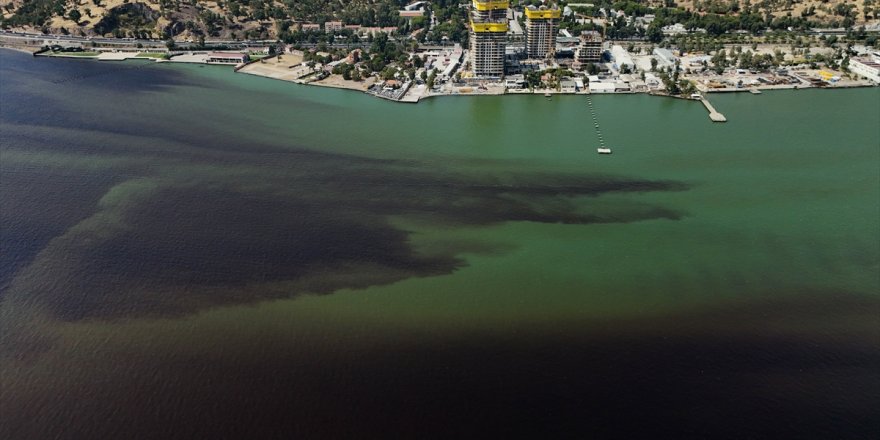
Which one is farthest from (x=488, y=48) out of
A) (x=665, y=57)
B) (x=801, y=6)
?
(x=801, y=6)

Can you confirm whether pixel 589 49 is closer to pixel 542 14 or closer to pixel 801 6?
pixel 542 14

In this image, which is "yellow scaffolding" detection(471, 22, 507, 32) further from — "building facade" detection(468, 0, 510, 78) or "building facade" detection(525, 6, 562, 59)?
"building facade" detection(525, 6, 562, 59)

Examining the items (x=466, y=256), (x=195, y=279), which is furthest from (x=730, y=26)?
(x=195, y=279)

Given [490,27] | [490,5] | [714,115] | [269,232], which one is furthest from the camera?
[490,5]

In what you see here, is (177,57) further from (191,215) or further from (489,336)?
(489,336)

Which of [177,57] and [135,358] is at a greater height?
[177,57]

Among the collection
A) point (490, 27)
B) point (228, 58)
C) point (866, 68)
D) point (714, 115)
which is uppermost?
point (490, 27)

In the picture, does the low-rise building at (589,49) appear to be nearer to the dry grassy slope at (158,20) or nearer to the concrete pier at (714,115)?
the concrete pier at (714,115)
